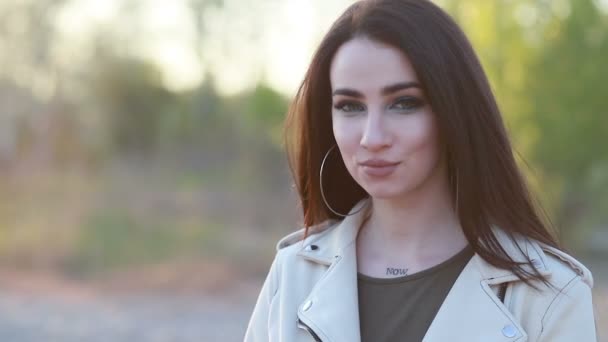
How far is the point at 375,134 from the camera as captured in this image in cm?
190

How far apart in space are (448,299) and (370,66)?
1.91ft

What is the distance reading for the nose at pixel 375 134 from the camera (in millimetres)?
1900

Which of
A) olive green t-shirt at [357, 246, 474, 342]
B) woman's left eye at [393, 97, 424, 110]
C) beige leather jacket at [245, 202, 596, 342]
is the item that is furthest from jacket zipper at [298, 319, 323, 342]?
woman's left eye at [393, 97, 424, 110]

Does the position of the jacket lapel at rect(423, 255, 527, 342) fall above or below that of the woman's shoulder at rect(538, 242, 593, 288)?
below

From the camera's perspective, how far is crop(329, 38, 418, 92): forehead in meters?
1.90

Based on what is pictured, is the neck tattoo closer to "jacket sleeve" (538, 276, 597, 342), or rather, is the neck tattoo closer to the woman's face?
the woman's face

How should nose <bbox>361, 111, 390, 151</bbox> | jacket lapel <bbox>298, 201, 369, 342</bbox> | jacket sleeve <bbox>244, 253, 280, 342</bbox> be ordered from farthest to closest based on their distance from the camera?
jacket sleeve <bbox>244, 253, 280, 342</bbox> → jacket lapel <bbox>298, 201, 369, 342</bbox> → nose <bbox>361, 111, 390, 151</bbox>

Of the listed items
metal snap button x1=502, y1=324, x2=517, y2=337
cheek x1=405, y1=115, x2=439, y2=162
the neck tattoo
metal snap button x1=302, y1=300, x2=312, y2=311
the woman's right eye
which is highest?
the woman's right eye

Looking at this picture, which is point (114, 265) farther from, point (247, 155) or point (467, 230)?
point (467, 230)

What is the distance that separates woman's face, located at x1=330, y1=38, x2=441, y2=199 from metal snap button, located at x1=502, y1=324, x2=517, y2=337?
1.29 ft

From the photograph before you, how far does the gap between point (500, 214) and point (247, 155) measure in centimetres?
1475

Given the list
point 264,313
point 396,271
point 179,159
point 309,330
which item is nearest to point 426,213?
point 396,271

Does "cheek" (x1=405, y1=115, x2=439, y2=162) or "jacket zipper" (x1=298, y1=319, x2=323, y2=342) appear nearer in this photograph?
"cheek" (x1=405, y1=115, x2=439, y2=162)

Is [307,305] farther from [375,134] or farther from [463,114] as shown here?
[463,114]
